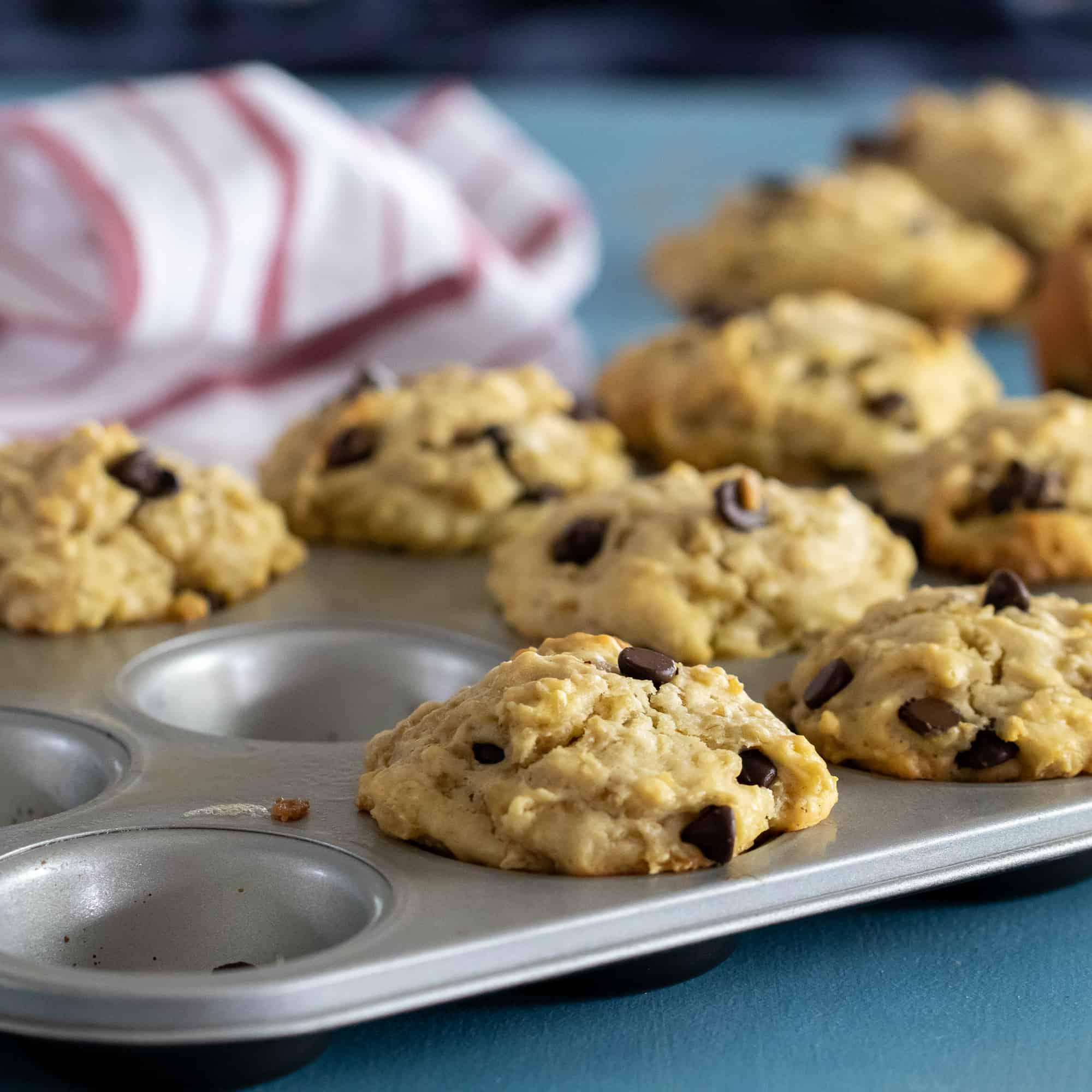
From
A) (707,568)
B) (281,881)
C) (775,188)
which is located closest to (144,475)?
(707,568)

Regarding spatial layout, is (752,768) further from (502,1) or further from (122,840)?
(502,1)

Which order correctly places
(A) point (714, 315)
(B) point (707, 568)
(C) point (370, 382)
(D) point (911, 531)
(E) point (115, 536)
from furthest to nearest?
(A) point (714, 315) → (C) point (370, 382) → (D) point (911, 531) → (E) point (115, 536) → (B) point (707, 568)

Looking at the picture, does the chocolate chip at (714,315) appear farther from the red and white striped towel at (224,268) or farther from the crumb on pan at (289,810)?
the crumb on pan at (289,810)

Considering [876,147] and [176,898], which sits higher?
[876,147]

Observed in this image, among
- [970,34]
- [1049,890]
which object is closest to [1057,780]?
[1049,890]

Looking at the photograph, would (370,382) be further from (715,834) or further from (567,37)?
(567,37)

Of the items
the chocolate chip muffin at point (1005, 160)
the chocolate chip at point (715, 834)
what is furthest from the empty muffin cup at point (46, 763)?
the chocolate chip muffin at point (1005, 160)
